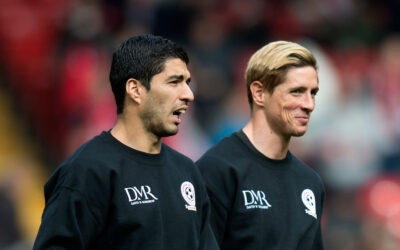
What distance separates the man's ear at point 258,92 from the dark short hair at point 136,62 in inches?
32.6

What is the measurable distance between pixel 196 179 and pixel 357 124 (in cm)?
626

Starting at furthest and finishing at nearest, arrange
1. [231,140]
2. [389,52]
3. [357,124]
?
[389,52] → [357,124] → [231,140]

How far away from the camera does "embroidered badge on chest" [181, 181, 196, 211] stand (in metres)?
4.46

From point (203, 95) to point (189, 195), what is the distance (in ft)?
19.7

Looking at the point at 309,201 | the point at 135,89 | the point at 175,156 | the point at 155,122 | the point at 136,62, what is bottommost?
the point at 309,201

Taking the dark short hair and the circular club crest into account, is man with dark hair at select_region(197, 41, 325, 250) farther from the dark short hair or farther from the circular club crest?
the dark short hair

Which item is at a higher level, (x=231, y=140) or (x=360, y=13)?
(x=360, y=13)

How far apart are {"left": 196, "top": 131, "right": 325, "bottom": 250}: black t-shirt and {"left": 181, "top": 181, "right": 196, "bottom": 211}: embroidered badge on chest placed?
382 mm

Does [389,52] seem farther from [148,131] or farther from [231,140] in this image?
[148,131]

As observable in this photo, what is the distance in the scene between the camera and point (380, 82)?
10.9 m

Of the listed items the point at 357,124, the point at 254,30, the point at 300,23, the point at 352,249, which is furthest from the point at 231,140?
the point at 300,23

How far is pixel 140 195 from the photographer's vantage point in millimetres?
4242

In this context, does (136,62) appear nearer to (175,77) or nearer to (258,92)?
(175,77)

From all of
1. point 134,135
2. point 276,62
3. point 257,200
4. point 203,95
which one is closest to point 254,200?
point 257,200
